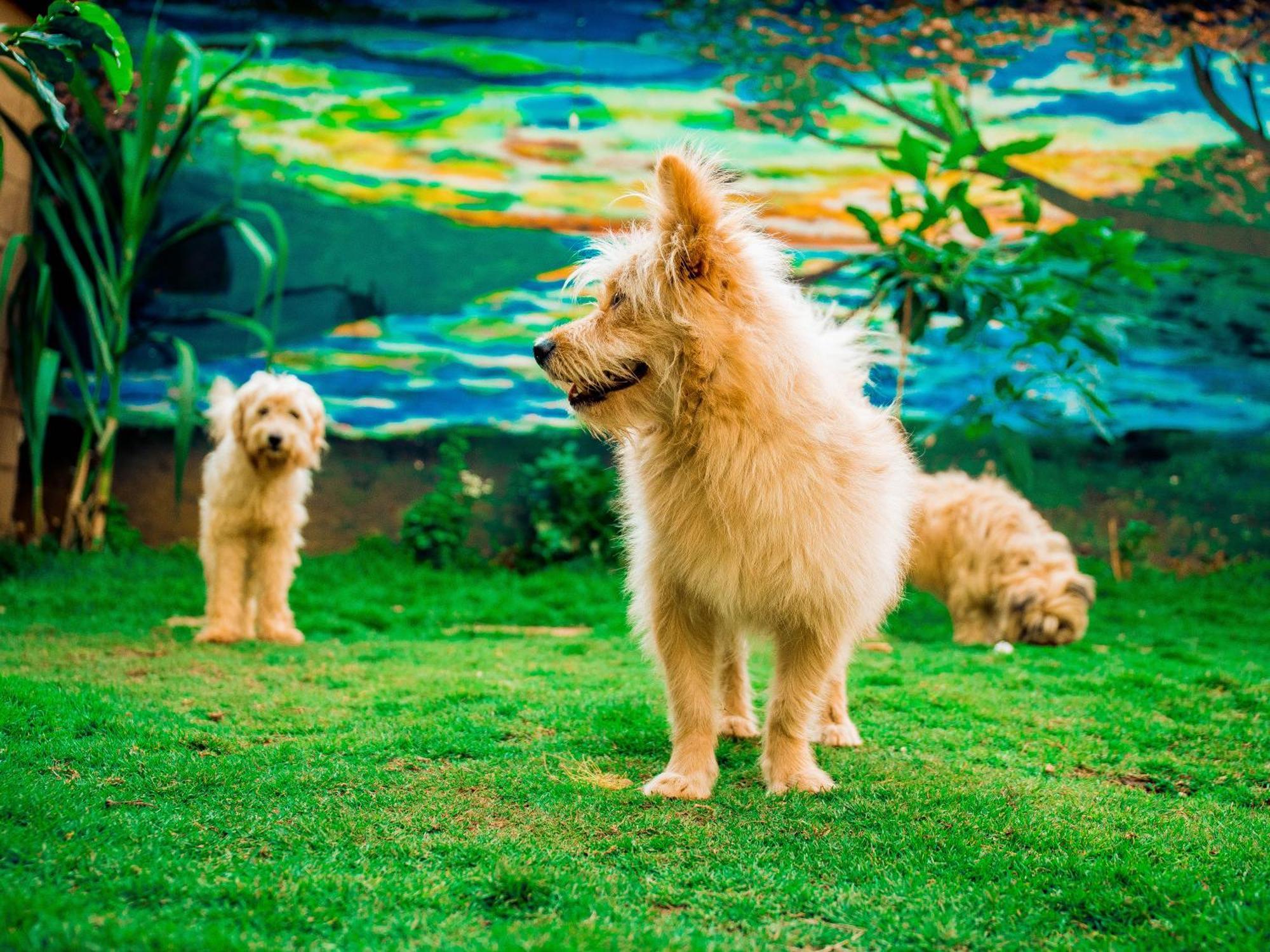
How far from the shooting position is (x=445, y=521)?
871 centimetres

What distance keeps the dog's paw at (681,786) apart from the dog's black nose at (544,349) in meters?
1.33

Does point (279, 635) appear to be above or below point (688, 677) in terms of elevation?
below

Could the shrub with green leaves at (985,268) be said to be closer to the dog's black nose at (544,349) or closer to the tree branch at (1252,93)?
the dog's black nose at (544,349)

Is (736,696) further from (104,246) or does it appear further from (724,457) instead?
(104,246)

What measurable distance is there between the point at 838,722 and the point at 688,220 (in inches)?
79.8

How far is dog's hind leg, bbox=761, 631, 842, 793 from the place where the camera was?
3236 mm

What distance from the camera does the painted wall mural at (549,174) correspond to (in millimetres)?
9359

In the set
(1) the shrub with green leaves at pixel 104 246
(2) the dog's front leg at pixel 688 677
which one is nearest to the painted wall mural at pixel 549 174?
(1) the shrub with green leaves at pixel 104 246

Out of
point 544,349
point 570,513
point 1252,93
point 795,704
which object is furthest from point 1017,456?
point 544,349

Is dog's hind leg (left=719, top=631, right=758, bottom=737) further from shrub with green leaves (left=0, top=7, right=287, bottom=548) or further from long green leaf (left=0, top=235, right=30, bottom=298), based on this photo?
long green leaf (left=0, top=235, right=30, bottom=298)

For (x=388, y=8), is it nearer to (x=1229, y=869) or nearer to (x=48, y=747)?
(x=48, y=747)

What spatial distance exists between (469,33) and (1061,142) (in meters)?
5.71

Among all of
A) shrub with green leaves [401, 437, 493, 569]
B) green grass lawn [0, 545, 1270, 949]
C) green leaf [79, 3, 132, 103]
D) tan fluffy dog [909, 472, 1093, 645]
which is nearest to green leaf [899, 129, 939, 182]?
tan fluffy dog [909, 472, 1093, 645]

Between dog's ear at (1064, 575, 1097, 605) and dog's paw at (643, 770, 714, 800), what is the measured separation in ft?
12.7
